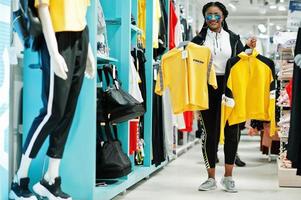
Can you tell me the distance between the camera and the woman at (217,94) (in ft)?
14.4

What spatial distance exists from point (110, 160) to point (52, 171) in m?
0.88

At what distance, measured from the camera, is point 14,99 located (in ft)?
10.2

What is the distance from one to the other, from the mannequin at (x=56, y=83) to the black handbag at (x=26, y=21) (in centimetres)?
4

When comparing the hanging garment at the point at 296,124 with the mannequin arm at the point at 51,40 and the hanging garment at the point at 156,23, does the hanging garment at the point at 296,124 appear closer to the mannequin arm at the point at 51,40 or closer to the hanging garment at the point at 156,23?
the mannequin arm at the point at 51,40

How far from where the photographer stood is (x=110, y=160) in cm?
377

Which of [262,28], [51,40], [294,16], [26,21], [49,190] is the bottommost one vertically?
[49,190]

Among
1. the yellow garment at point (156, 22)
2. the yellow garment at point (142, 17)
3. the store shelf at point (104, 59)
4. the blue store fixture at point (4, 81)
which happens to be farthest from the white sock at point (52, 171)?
the yellow garment at point (156, 22)

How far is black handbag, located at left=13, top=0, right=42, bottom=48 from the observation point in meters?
2.67

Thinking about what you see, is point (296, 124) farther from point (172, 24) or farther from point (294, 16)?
point (294, 16)

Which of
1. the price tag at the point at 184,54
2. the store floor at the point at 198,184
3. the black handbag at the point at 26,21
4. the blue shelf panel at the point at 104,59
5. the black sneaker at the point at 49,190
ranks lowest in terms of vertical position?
the store floor at the point at 198,184

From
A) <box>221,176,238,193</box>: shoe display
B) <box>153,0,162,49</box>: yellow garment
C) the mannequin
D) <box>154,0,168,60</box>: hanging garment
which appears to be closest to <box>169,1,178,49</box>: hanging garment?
<box>154,0,168,60</box>: hanging garment

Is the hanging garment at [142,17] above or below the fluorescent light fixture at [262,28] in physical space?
below

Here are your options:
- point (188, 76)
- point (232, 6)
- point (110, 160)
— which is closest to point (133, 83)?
point (188, 76)

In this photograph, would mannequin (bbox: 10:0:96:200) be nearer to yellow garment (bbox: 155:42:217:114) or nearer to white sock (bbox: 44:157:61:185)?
white sock (bbox: 44:157:61:185)
